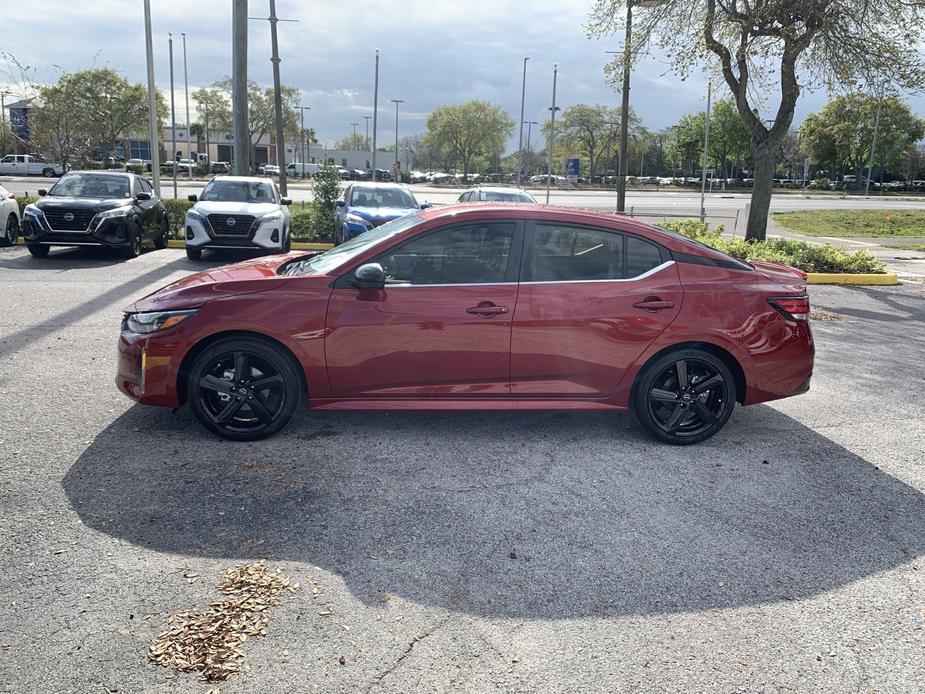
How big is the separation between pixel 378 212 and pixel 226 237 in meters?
2.95

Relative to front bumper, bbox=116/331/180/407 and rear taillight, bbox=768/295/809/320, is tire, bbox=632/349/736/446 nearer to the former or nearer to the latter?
rear taillight, bbox=768/295/809/320

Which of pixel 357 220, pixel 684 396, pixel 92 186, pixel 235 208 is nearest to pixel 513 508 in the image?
pixel 684 396

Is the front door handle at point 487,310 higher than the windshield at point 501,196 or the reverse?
the reverse

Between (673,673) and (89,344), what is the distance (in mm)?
6688

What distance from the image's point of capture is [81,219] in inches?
542

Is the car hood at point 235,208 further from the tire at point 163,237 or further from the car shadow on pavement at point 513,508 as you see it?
the car shadow on pavement at point 513,508

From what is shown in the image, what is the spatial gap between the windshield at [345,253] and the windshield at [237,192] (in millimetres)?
10494

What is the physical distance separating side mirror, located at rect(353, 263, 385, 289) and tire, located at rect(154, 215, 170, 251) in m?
12.8

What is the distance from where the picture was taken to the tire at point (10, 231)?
15.6 meters

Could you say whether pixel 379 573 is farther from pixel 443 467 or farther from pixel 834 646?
pixel 834 646

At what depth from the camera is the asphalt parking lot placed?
297 centimetres

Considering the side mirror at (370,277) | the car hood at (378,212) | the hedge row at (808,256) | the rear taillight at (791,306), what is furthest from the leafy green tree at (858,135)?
the side mirror at (370,277)

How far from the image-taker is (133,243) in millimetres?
14461

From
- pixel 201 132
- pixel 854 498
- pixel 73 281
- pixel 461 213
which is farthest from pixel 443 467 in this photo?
pixel 201 132
